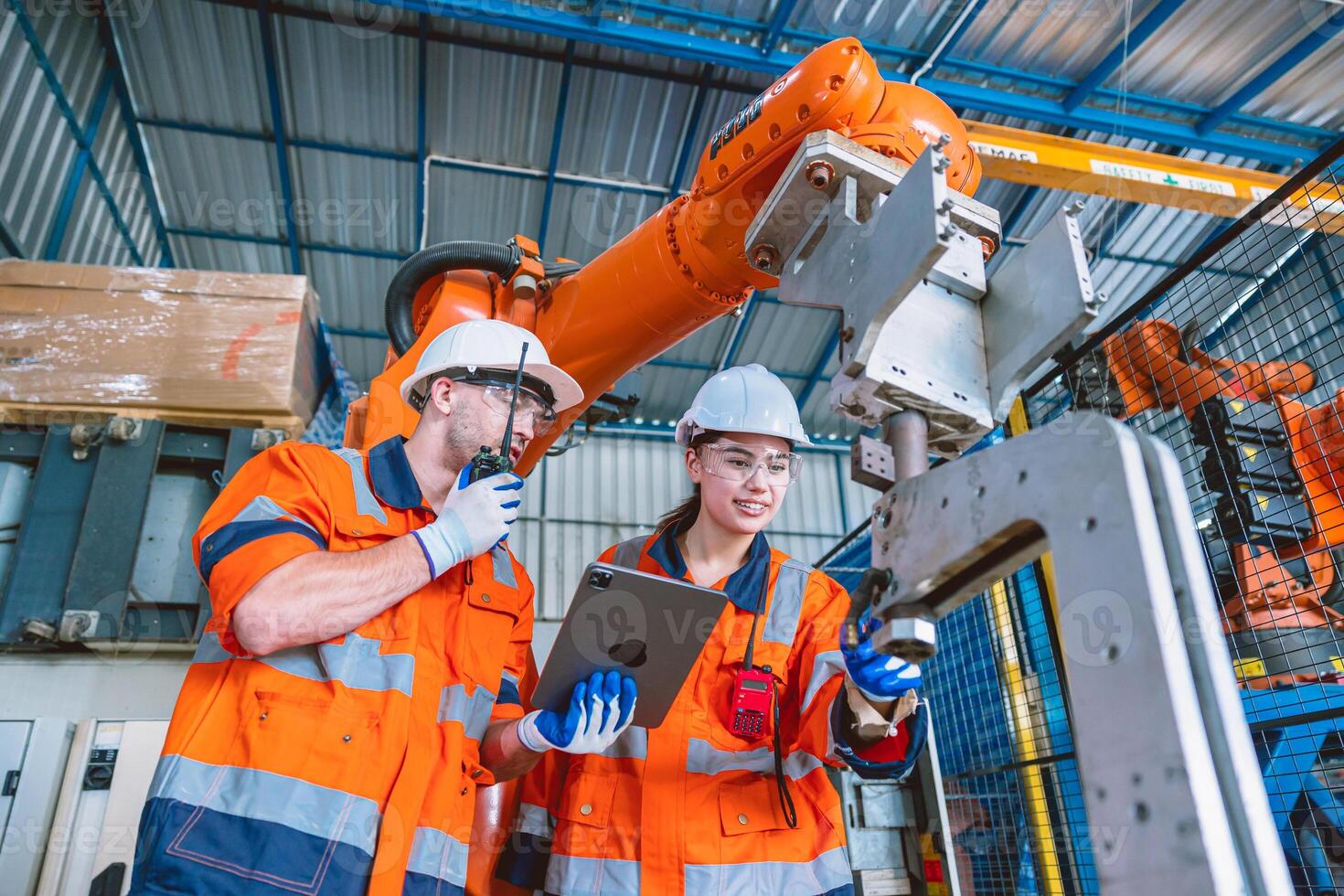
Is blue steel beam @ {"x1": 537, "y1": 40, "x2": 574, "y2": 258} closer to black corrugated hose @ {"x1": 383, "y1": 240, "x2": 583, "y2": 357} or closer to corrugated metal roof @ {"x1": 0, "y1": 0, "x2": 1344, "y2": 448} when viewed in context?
corrugated metal roof @ {"x1": 0, "y1": 0, "x2": 1344, "y2": 448}

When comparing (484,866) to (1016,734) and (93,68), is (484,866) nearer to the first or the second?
(1016,734)

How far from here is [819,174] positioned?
1.71m

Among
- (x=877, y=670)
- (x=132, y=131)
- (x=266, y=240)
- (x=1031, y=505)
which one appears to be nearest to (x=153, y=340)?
(x=877, y=670)

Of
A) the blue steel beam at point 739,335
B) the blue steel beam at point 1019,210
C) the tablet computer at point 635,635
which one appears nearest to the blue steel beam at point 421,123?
the blue steel beam at point 739,335

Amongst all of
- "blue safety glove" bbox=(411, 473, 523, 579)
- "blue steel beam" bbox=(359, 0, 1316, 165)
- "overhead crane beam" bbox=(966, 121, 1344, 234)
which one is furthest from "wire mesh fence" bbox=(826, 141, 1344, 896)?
"blue steel beam" bbox=(359, 0, 1316, 165)

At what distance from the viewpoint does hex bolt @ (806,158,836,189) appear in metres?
1.71

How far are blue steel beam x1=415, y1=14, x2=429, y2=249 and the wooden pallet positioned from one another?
504 cm

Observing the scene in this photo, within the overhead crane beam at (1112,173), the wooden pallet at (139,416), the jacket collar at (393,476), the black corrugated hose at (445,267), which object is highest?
the overhead crane beam at (1112,173)

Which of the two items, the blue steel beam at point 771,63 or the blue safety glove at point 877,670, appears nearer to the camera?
the blue safety glove at point 877,670

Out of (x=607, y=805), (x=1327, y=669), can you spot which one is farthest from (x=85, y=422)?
(x=1327, y=669)

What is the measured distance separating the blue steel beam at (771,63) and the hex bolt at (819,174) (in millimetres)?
4579

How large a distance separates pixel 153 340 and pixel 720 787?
2.94m

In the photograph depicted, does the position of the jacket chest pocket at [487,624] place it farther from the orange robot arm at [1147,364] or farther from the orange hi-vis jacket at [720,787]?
the orange robot arm at [1147,364]

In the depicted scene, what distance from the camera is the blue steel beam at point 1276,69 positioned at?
22.9 feet
